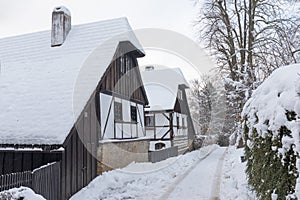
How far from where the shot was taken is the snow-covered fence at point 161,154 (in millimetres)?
16000

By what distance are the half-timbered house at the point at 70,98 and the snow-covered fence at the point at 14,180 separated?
5.97 feet

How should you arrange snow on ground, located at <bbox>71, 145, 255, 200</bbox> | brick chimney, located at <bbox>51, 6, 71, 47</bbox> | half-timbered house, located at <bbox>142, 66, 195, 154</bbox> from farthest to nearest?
1. half-timbered house, located at <bbox>142, 66, 195, 154</bbox>
2. brick chimney, located at <bbox>51, 6, 71, 47</bbox>
3. snow on ground, located at <bbox>71, 145, 255, 200</bbox>

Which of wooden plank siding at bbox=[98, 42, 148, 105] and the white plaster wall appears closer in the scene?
wooden plank siding at bbox=[98, 42, 148, 105]

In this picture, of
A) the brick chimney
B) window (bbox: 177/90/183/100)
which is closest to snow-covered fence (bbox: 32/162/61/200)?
the brick chimney

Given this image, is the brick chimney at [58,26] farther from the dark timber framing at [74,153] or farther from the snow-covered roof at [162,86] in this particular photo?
the snow-covered roof at [162,86]

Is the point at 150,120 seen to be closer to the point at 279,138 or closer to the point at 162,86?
the point at 162,86

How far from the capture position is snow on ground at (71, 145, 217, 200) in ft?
28.2

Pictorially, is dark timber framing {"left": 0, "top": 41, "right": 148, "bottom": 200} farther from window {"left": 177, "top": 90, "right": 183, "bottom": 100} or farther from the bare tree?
window {"left": 177, "top": 90, "right": 183, "bottom": 100}

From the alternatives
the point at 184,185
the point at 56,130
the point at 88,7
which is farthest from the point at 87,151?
the point at 88,7

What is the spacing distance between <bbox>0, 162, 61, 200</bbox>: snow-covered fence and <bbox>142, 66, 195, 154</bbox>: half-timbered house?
12.5 meters

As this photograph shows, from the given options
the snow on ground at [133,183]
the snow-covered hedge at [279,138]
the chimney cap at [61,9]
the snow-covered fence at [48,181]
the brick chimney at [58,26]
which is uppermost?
the chimney cap at [61,9]

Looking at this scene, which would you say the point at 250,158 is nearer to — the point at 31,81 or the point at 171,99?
the point at 31,81

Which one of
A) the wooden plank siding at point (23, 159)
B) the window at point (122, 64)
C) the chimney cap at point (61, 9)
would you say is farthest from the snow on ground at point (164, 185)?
the chimney cap at point (61, 9)

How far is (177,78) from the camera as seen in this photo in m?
24.5
